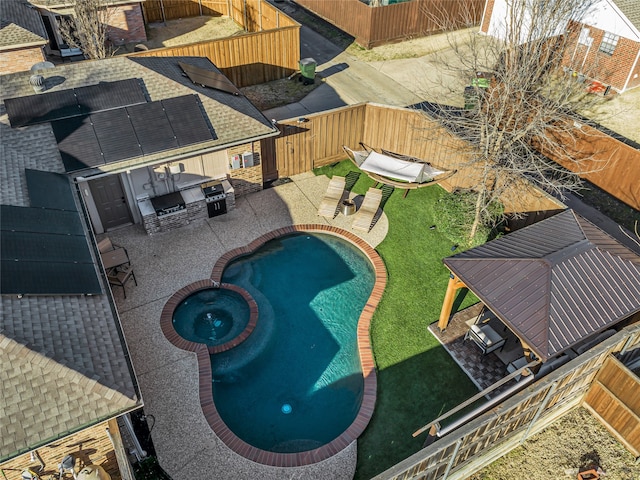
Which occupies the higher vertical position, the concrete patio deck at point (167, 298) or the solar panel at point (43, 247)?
the solar panel at point (43, 247)

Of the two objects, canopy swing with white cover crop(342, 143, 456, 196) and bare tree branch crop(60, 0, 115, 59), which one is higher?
bare tree branch crop(60, 0, 115, 59)

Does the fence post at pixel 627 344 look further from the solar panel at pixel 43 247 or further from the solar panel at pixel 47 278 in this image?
the solar panel at pixel 43 247

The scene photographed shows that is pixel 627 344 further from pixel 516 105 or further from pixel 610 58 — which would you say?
pixel 610 58

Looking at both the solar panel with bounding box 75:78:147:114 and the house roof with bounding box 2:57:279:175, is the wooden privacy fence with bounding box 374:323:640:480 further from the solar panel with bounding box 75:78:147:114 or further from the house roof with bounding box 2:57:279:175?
the solar panel with bounding box 75:78:147:114

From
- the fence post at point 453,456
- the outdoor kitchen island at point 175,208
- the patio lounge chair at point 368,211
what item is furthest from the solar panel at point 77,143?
the fence post at point 453,456

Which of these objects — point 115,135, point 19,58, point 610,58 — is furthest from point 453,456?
point 19,58

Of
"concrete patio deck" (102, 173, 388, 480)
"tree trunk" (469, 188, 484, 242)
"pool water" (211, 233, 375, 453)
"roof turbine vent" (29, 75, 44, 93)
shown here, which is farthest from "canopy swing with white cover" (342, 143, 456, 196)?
"roof turbine vent" (29, 75, 44, 93)
